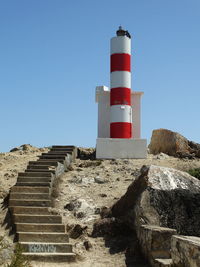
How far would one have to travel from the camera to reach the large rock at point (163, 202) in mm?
9719

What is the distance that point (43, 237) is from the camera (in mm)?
10992

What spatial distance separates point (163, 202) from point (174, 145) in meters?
10.7

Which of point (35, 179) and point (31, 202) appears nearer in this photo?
point (31, 202)

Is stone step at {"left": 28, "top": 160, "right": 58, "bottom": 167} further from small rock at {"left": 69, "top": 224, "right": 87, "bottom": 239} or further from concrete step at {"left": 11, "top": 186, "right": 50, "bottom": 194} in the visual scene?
small rock at {"left": 69, "top": 224, "right": 87, "bottom": 239}

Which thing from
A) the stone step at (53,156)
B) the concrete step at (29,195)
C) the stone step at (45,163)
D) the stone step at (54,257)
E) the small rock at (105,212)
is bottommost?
the stone step at (54,257)

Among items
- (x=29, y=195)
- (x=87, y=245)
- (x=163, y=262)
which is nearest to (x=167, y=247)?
(x=163, y=262)

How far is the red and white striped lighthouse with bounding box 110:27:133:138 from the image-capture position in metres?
20.0

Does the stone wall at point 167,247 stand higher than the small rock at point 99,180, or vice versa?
the small rock at point 99,180

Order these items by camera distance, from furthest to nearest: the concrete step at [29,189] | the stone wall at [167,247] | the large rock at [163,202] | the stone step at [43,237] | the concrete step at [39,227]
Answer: the concrete step at [29,189]
the concrete step at [39,227]
the stone step at [43,237]
the large rock at [163,202]
the stone wall at [167,247]

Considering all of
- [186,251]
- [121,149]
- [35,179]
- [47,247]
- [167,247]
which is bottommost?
[47,247]

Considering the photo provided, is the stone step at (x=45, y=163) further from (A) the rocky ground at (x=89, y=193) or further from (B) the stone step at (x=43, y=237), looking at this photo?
(B) the stone step at (x=43, y=237)

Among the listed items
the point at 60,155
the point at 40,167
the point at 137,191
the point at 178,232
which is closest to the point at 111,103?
the point at 60,155

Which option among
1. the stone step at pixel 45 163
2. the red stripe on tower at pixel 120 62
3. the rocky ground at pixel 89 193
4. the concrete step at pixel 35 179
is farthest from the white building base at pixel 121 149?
the concrete step at pixel 35 179

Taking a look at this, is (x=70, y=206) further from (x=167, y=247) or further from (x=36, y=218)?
(x=167, y=247)
